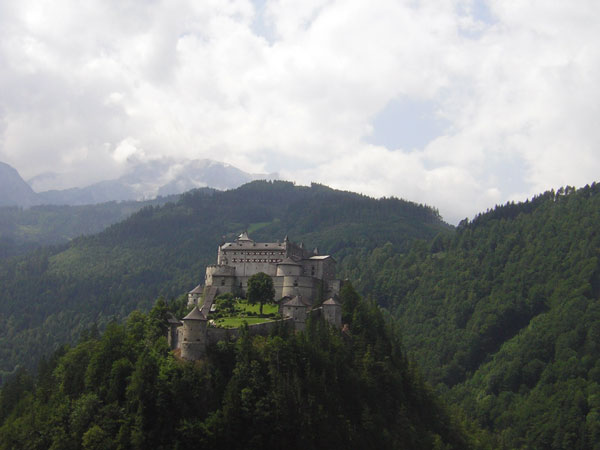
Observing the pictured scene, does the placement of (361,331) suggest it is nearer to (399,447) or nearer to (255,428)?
(399,447)

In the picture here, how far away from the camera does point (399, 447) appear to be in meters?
85.5

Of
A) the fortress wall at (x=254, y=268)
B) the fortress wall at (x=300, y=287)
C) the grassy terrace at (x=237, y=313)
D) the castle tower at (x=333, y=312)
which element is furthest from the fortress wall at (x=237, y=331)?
the fortress wall at (x=254, y=268)

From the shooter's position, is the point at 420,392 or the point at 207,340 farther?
the point at 420,392

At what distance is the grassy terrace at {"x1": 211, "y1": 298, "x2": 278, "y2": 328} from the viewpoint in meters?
92.3

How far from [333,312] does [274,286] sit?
13884 millimetres

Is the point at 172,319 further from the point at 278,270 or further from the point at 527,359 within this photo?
the point at 527,359

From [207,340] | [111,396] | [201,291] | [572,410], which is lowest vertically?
[572,410]

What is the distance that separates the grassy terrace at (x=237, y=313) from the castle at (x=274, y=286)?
1538mm

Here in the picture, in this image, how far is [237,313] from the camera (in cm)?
9906

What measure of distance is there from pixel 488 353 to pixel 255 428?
119 m

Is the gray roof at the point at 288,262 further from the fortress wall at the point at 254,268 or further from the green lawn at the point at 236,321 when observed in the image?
the green lawn at the point at 236,321

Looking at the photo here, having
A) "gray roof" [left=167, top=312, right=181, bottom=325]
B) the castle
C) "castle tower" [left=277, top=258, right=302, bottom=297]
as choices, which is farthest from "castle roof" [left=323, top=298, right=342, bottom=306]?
"gray roof" [left=167, top=312, right=181, bottom=325]

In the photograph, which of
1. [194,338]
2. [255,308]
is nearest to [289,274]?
[255,308]

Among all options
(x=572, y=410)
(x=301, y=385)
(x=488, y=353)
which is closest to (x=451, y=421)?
(x=301, y=385)
